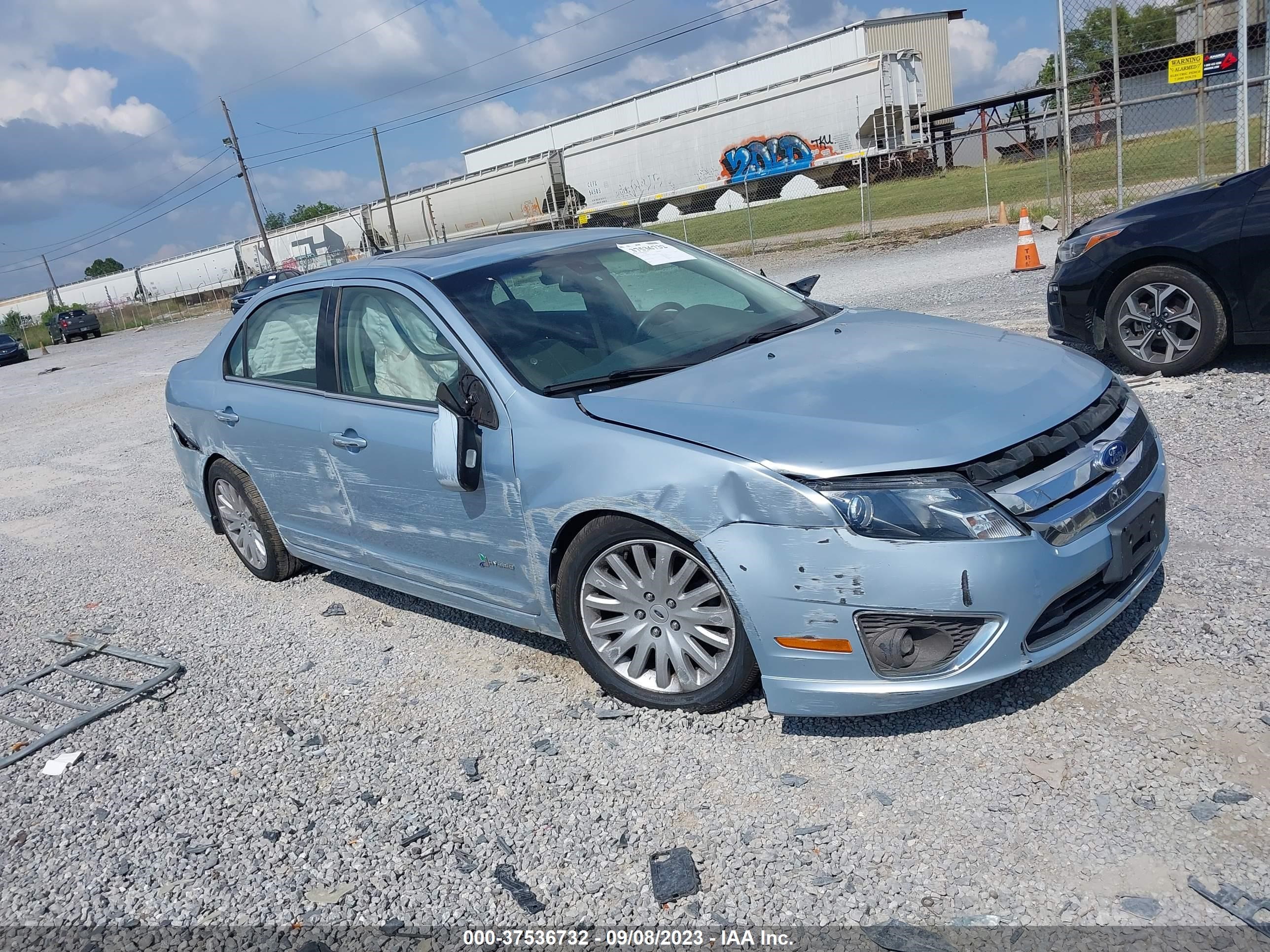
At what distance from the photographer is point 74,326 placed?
46969 millimetres

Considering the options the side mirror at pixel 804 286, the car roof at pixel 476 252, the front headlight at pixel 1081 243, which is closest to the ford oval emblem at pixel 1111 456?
the side mirror at pixel 804 286

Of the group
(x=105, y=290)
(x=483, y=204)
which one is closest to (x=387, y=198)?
(x=483, y=204)

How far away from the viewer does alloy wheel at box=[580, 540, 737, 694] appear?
127 inches

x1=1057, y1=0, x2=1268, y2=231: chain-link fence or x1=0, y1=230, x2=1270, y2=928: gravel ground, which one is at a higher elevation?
x1=1057, y1=0, x2=1268, y2=231: chain-link fence

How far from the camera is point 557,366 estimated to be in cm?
379

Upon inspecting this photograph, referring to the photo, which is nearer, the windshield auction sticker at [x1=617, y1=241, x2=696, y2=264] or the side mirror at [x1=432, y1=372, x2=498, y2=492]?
the side mirror at [x1=432, y1=372, x2=498, y2=492]

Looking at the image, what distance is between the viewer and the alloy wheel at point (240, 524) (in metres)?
5.41

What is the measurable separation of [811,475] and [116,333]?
54186 millimetres

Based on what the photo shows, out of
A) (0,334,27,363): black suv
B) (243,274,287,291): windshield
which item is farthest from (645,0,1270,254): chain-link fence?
(0,334,27,363): black suv

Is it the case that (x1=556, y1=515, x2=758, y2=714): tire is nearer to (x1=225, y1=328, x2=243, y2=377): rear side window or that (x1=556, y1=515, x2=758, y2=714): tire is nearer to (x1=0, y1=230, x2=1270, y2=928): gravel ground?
(x1=0, y1=230, x2=1270, y2=928): gravel ground

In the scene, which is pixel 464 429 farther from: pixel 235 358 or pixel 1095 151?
pixel 1095 151

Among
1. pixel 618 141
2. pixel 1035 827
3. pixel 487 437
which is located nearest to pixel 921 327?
pixel 487 437

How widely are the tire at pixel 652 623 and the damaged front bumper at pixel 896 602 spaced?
0.49 feet

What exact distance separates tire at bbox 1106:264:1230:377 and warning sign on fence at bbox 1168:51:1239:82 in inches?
304
